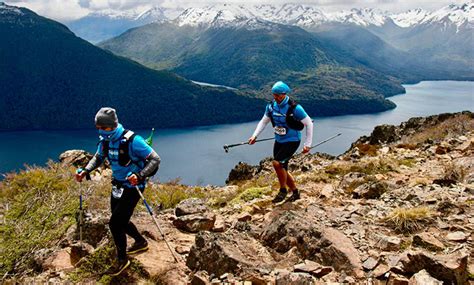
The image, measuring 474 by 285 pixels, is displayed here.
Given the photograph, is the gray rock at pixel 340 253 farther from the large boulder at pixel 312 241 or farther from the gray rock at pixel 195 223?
the gray rock at pixel 195 223

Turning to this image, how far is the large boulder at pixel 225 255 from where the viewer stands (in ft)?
19.5

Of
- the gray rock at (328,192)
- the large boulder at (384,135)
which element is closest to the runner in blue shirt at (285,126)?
the gray rock at (328,192)

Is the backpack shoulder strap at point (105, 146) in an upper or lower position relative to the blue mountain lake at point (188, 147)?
upper

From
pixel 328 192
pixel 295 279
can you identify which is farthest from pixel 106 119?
pixel 328 192

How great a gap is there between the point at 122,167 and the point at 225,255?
→ 2.10m

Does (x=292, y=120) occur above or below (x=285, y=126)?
above

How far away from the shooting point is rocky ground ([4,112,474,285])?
546 centimetres

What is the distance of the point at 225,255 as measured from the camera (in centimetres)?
600

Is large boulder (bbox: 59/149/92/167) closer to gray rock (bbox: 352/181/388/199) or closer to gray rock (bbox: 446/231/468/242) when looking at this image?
gray rock (bbox: 352/181/388/199)

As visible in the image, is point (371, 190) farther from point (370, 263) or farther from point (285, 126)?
point (370, 263)

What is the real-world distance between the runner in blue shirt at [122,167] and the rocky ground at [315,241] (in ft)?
1.36

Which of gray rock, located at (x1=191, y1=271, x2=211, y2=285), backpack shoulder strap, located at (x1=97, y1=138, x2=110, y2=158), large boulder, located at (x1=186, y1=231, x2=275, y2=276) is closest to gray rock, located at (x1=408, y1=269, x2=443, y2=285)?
large boulder, located at (x1=186, y1=231, x2=275, y2=276)

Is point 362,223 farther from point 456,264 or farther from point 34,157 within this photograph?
point 34,157

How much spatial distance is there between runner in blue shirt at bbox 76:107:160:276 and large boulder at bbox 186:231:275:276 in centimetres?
106
